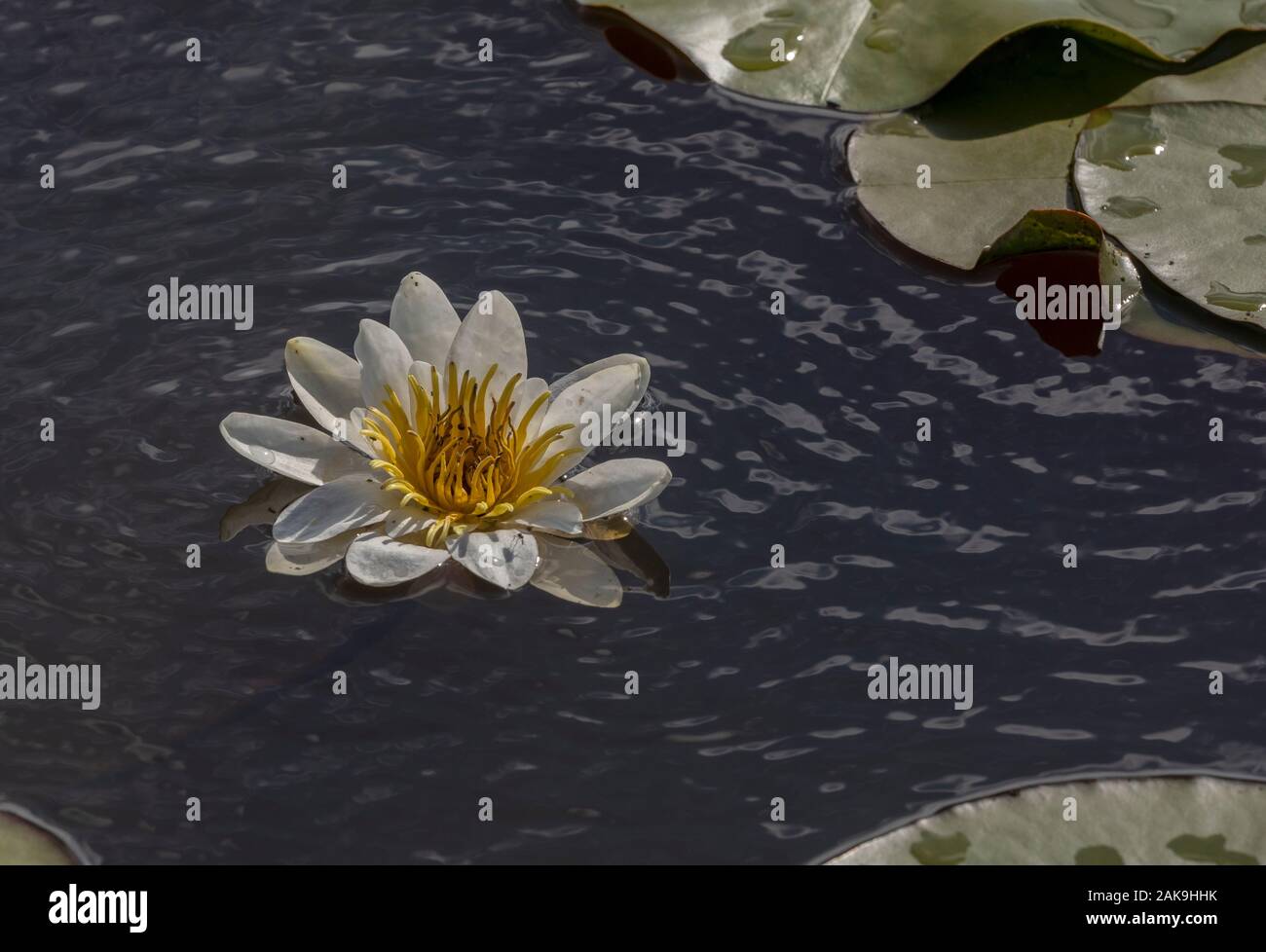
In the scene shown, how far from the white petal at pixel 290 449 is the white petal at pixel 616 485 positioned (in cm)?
68

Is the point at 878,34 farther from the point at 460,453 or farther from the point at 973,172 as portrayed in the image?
the point at 460,453

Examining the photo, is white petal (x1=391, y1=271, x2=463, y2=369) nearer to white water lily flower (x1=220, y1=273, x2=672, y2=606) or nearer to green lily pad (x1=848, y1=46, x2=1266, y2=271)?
white water lily flower (x1=220, y1=273, x2=672, y2=606)

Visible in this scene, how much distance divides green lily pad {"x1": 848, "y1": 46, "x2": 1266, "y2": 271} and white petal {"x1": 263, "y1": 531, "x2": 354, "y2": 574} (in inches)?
95.4

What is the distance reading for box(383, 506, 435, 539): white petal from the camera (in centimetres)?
411

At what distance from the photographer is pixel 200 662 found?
3939mm

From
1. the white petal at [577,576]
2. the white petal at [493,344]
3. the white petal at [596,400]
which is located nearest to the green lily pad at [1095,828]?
the white petal at [577,576]

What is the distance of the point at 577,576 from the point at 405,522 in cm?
53

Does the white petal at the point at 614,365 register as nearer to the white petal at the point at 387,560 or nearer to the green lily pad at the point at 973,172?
the white petal at the point at 387,560

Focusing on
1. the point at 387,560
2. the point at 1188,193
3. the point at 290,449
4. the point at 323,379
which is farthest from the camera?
the point at 1188,193

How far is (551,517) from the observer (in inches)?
163

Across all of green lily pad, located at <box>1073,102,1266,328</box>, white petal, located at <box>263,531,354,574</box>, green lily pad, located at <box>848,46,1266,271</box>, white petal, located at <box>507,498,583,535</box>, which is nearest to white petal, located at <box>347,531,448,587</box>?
white petal, located at <box>263,531,354,574</box>

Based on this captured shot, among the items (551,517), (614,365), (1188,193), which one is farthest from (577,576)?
(1188,193)
